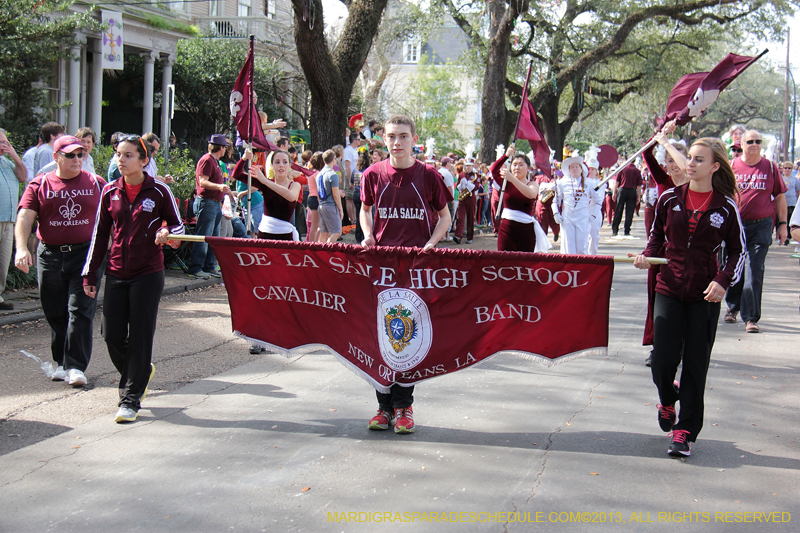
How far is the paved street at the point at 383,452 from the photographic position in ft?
12.4

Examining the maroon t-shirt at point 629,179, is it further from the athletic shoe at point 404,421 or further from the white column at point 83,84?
the athletic shoe at point 404,421

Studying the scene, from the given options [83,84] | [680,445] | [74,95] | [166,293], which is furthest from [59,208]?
[83,84]

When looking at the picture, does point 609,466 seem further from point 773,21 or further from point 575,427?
point 773,21

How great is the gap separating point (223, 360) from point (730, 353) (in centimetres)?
499

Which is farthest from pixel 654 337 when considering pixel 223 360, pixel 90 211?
pixel 90 211

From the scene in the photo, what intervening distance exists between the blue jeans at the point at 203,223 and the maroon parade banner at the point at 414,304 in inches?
248

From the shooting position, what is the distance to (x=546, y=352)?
482cm

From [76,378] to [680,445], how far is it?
14.6 ft

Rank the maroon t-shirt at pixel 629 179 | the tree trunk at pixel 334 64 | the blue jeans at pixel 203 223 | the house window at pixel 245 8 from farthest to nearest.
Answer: the house window at pixel 245 8 < the maroon t-shirt at pixel 629 179 < the tree trunk at pixel 334 64 < the blue jeans at pixel 203 223

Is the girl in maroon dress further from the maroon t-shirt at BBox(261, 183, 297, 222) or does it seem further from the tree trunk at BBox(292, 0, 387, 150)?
the tree trunk at BBox(292, 0, 387, 150)

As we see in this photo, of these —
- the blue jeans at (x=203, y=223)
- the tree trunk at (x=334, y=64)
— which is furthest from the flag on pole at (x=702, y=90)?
the tree trunk at (x=334, y=64)

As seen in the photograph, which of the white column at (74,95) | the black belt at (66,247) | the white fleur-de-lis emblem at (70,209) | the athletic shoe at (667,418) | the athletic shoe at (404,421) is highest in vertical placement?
the white column at (74,95)

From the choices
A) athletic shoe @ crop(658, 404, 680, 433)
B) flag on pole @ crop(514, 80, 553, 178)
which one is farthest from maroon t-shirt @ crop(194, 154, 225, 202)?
athletic shoe @ crop(658, 404, 680, 433)

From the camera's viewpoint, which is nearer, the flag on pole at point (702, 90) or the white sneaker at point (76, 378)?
the white sneaker at point (76, 378)
